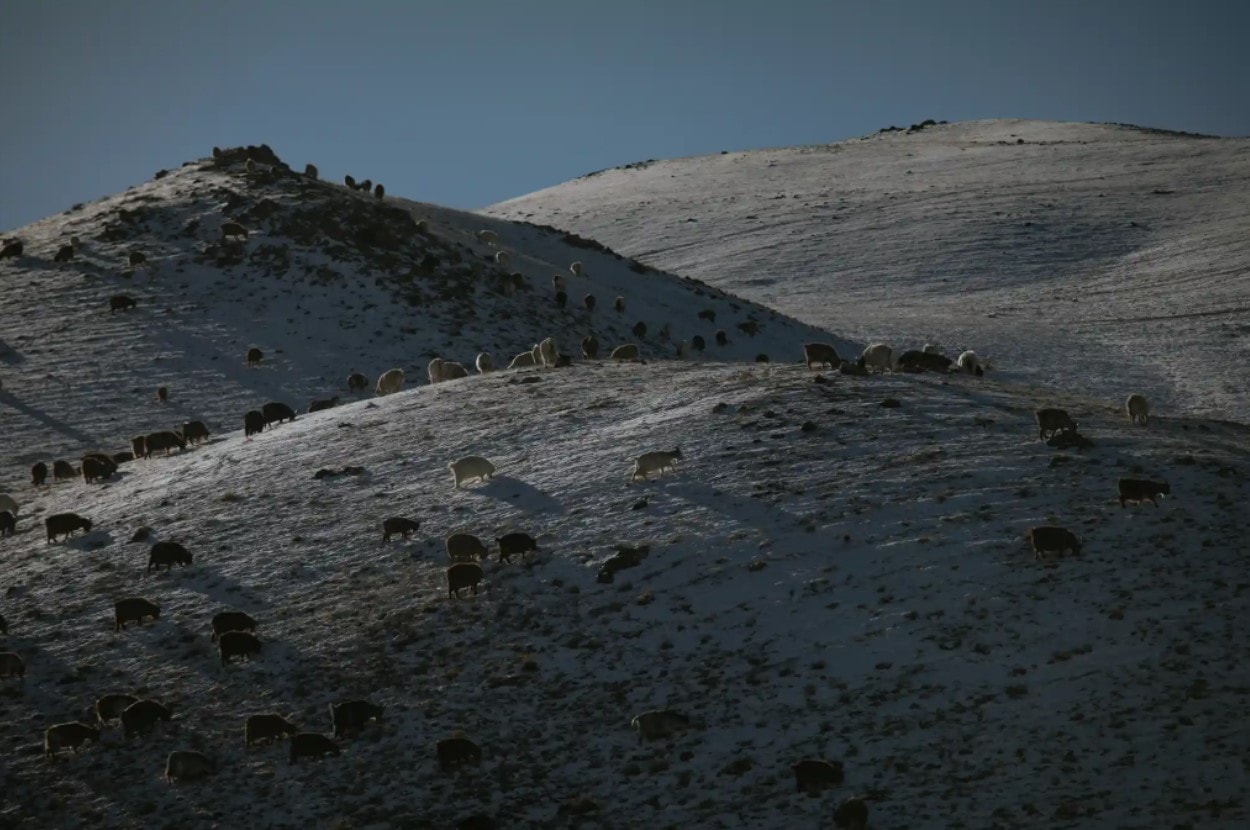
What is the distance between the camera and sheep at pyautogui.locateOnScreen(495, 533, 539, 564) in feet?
65.2

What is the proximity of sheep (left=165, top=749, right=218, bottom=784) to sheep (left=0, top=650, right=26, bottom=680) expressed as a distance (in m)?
4.40

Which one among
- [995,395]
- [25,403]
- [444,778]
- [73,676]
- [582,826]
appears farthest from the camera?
[25,403]

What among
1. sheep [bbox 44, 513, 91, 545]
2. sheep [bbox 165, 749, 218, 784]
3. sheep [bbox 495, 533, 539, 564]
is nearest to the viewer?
sheep [bbox 165, 749, 218, 784]

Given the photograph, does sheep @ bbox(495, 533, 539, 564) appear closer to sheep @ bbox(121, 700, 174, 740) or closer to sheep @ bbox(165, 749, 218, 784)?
sheep @ bbox(121, 700, 174, 740)

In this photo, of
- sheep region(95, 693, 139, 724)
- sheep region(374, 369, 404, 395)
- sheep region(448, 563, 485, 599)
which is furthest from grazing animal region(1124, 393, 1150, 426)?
sheep region(374, 369, 404, 395)

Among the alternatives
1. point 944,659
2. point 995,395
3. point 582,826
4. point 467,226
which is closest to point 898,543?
point 944,659

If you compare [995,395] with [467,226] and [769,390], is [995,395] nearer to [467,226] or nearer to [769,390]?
[769,390]

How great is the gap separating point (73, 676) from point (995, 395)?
1754 centimetres

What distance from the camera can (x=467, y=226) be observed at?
53719 mm

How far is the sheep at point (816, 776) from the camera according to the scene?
13523 mm

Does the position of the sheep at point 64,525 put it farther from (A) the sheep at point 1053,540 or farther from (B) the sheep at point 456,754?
(A) the sheep at point 1053,540

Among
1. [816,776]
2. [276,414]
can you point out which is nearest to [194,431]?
[276,414]

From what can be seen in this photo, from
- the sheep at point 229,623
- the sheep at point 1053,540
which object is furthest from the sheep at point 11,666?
the sheep at point 1053,540

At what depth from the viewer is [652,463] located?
22016 mm
